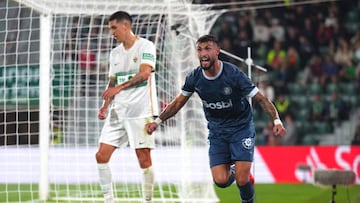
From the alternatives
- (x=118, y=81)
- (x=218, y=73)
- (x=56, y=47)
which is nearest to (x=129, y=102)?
(x=118, y=81)

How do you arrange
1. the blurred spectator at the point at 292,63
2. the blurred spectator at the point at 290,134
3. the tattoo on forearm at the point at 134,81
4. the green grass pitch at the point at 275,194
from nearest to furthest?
1. the tattoo on forearm at the point at 134,81
2. the green grass pitch at the point at 275,194
3. the blurred spectator at the point at 290,134
4. the blurred spectator at the point at 292,63

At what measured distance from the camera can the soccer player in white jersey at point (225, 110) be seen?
6727mm

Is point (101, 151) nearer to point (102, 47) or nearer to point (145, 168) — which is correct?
point (145, 168)

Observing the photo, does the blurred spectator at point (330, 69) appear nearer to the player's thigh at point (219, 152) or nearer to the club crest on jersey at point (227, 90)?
the player's thigh at point (219, 152)

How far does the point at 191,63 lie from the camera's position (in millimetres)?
10625

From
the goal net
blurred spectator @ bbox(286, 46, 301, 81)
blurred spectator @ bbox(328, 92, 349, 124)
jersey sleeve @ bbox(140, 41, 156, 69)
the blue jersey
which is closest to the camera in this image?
the blue jersey

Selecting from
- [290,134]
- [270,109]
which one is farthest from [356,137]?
[270,109]

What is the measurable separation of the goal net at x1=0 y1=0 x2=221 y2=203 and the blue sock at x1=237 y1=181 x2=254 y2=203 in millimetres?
2820

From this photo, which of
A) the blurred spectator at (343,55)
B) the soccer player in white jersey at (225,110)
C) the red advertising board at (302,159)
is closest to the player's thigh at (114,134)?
the soccer player in white jersey at (225,110)

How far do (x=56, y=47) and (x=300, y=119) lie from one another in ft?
25.6

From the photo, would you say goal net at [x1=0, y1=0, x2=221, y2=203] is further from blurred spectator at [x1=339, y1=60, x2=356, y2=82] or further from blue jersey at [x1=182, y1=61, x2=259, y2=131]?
blurred spectator at [x1=339, y1=60, x2=356, y2=82]

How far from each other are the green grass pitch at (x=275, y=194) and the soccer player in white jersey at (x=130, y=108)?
2.51 m

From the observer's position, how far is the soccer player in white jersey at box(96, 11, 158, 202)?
7.63 m

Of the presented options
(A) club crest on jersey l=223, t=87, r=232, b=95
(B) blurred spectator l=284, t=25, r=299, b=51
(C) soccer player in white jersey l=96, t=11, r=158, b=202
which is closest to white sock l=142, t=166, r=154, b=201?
(C) soccer player in white jersey l=96, t=11, r=158, b=202
